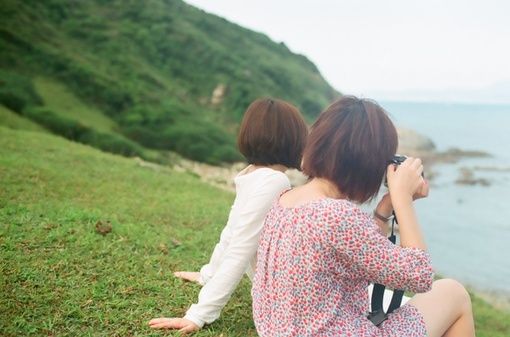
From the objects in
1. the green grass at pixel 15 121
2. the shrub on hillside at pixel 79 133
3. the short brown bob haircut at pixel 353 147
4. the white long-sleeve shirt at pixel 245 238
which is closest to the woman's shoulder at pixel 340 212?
the short brown bob haircut at pixel 353 147

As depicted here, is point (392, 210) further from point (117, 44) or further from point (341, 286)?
point (117, 44)

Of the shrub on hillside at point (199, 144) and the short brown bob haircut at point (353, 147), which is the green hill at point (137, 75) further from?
the short brown bob haircut at point (353, 147)

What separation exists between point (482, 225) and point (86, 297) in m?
24.7

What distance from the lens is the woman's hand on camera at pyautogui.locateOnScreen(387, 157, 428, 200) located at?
8.04 ft

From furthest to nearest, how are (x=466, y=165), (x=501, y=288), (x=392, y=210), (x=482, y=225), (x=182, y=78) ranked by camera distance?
1. (x=466, y=165)
2. (x=182, y=78)
3. (x=482, y=225)
4. (x=501, y=288)
5. (x=392, y=210)

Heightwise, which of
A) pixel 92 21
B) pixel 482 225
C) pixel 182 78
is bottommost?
pixel 482 225

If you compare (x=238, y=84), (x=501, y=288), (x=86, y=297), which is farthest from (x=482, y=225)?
(x=86, y=297)

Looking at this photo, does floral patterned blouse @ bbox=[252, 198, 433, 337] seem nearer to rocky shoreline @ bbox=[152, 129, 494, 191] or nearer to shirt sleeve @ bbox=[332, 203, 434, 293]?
shirt sleeve @ bbox=[332, 203, 434, 293]

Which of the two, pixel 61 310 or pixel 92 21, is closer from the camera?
pixel 61 310

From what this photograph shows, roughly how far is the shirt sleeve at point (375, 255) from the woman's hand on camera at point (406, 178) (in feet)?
0.87

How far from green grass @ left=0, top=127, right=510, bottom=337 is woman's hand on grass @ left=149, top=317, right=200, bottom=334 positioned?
70 mm

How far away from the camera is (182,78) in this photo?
103ft

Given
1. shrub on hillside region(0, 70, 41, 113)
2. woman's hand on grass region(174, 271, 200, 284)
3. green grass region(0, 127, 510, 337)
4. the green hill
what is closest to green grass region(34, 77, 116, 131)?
the green hill

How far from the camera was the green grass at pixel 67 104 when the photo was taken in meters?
19.4
